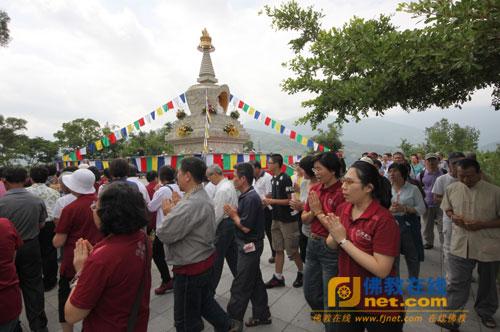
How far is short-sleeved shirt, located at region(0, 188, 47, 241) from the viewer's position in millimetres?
3236

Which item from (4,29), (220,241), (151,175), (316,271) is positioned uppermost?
(4,29)

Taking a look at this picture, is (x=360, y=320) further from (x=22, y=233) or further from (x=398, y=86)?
(x=22, y=233)

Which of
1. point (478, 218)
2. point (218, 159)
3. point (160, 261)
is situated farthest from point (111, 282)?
point (218, 159)

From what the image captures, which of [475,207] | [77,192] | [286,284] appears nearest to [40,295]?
[77,192]

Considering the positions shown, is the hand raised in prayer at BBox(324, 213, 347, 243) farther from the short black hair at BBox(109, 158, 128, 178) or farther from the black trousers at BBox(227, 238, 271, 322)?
the short black hair at BBox(109, 158, 128, 178)

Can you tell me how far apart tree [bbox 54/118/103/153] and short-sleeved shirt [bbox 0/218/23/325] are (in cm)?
4052

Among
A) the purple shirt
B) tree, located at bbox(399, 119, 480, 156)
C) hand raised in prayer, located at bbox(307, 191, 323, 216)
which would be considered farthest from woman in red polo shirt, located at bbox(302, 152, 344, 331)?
tree, located at bbox(399, 119, 480, 156)

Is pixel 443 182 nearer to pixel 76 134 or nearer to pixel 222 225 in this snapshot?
pixel 222 225

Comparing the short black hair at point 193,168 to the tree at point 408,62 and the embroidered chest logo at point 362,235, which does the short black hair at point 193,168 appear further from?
the tree at point 408,62

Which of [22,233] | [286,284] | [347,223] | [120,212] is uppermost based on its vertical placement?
[120,212]

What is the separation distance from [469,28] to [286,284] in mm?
4097

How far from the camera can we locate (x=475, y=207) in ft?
10.3

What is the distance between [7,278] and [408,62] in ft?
15.0

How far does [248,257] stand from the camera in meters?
3.23
